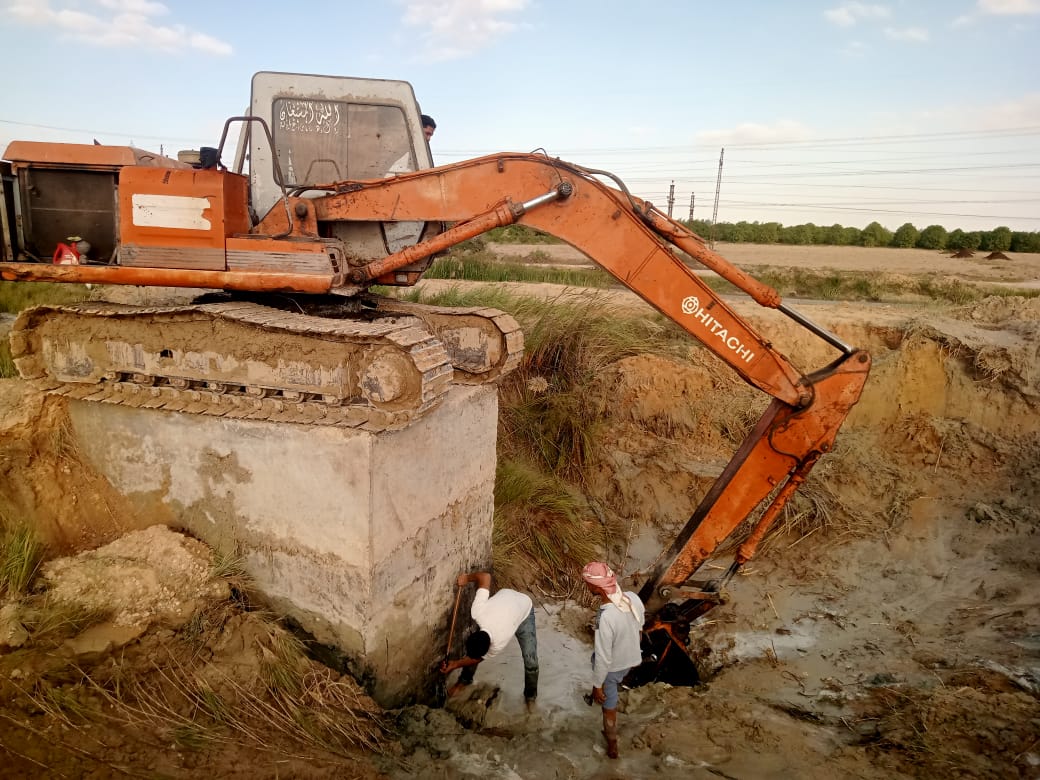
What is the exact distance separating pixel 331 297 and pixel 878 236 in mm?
38213

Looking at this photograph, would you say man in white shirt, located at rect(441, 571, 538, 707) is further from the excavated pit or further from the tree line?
the tree line

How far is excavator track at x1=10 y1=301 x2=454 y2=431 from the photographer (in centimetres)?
352

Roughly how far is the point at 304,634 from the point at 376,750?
2.49ft

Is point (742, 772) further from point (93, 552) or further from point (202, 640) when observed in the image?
point (93, 552)

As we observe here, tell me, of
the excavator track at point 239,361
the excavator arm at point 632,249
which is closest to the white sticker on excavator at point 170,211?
the excavator track at point 239,361

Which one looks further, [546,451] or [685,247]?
[546,451]

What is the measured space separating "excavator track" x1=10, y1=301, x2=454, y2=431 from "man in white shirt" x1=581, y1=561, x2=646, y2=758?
143 cm

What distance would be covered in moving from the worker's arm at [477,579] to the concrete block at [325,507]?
0.17 m

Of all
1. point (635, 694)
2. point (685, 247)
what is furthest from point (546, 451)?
point (685, 247)

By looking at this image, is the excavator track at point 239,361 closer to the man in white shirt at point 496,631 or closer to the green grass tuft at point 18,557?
the green grass tuft at point 18,557

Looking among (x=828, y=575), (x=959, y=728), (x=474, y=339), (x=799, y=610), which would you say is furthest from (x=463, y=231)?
(x=828, y=575)

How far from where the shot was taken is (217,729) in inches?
128

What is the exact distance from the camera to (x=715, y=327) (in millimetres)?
4176

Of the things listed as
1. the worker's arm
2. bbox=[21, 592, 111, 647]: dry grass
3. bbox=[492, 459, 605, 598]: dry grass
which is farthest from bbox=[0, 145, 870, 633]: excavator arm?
bbox=[492, 459, 605, 598]: dry grass
